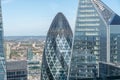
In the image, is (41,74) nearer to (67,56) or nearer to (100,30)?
(67,56)

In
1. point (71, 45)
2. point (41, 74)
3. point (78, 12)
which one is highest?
point (78, 12)

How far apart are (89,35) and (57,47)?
6.05 ft

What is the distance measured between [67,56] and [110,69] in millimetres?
6150

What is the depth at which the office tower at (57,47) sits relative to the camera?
22812 millimetres

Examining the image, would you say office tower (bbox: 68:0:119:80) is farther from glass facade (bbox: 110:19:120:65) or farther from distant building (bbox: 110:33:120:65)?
distant building (bbox: 110:33:120:65)

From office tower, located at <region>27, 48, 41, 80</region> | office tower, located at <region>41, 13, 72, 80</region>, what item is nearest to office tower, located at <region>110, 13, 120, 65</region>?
office tower, located at <region>41, 13, 72, 80</region>

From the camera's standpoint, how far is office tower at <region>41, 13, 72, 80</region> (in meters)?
22.8

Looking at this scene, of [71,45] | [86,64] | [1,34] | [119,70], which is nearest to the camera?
[119,70]

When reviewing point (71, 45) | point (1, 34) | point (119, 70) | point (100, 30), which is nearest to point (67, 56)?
point (71, 45)

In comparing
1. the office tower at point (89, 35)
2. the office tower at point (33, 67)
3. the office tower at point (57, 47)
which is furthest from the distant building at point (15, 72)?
the office tower at point (89, 35)

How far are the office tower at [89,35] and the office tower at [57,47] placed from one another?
3.82ft

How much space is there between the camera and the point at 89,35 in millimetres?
22031

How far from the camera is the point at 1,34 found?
18.5 metres

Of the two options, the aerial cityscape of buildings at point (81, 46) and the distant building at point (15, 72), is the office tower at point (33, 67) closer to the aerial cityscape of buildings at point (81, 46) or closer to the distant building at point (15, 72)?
the aerial cityscape of buildings at point (81, 46)
